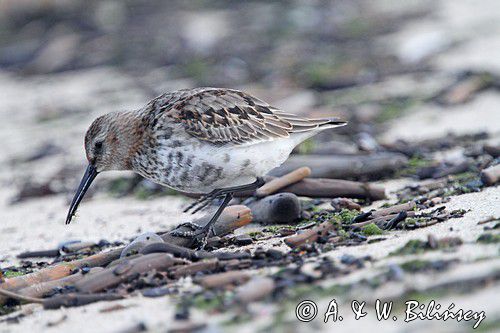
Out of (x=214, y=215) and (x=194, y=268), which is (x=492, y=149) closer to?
(x=214, y=215)

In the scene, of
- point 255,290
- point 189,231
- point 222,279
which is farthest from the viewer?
point 189,231

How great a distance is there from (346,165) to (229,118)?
127 cm

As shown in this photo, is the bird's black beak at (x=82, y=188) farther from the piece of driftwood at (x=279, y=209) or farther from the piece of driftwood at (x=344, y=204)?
the piece of driftwood at (x=344, y=204)

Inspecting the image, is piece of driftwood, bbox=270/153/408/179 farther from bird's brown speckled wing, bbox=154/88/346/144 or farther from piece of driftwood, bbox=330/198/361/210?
piece of driftwood, bbox=330/198/361/210

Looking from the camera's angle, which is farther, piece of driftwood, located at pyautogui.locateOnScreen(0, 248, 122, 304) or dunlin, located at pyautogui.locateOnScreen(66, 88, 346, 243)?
dunlin, located at pyautogui.locateOnScreen(66, 88, 346, 243)

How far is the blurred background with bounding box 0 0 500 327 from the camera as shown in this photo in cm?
692

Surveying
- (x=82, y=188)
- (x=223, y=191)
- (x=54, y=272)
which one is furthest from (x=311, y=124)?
(x=54, y=272)

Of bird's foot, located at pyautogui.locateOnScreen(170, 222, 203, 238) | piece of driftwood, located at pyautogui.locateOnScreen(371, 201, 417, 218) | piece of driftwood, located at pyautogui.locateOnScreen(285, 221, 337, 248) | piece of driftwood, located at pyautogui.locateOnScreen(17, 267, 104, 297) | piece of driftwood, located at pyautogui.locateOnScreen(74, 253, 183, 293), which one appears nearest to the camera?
piece of driftwood, located at pyautogui.locateOnScreen(74, 253, 183, 293)

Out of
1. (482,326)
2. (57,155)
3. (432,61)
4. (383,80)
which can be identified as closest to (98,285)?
(482,326)

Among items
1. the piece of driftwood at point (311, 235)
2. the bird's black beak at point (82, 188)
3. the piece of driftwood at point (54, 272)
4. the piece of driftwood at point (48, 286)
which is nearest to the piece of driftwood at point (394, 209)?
the piece of driftwood at point (311, 235)

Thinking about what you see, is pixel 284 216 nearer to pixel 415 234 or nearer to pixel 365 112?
pixel 415 234

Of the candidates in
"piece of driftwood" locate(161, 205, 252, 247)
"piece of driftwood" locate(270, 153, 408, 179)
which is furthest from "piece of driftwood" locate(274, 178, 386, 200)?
"piece of driftwood" locate(161, 205, 252, 247)

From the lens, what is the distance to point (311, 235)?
186 inches

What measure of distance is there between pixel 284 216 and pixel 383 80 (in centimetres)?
490
